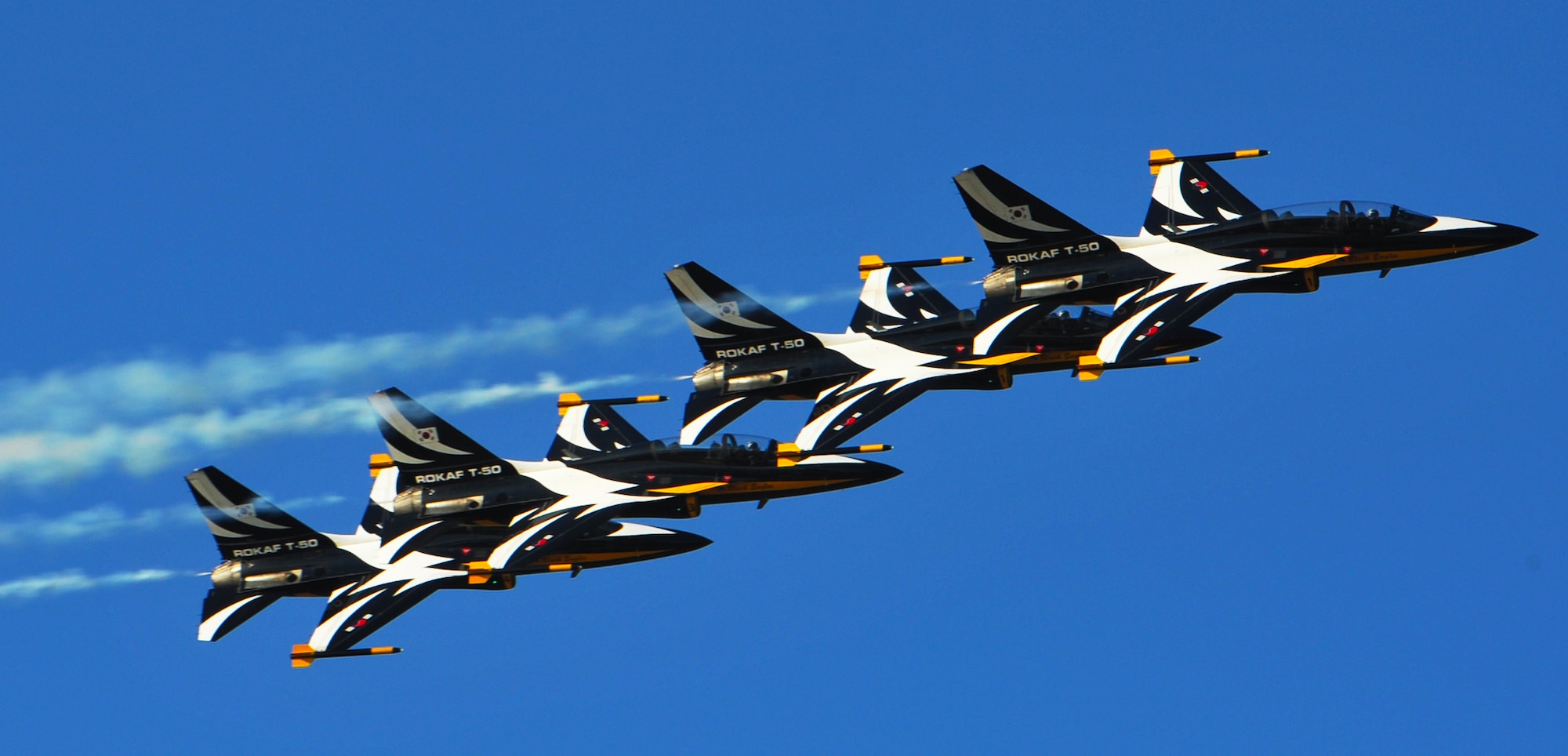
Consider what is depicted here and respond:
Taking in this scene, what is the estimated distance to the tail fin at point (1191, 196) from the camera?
7212 centimetres

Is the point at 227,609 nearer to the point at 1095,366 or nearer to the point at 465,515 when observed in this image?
the point at 465,515

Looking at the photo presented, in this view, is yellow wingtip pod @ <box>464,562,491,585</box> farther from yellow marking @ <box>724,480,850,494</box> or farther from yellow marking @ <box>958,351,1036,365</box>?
yellow marking @ <box>958,351,1036,365</box>

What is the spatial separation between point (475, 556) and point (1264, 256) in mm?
25226

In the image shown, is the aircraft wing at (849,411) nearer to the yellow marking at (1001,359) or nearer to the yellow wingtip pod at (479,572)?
the yellow marking at (1001,359)

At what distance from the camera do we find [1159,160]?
245ft

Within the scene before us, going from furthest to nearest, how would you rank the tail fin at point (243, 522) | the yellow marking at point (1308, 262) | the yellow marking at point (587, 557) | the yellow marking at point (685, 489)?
the tail fin at point (243, 522), the yellow marking at point (587, 557), the yellow marking at point (685, 489), the yellow marking at point (1308, 262)

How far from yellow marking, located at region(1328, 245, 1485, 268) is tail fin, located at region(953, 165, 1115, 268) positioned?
7.07 meters

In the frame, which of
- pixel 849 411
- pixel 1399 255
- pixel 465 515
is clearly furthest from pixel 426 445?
pixel 1399 255

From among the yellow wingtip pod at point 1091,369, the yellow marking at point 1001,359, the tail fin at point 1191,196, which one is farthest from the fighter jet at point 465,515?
the tail fin at point 1191,196

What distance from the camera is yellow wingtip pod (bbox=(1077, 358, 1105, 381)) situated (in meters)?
65.5

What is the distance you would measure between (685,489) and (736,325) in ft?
17.6

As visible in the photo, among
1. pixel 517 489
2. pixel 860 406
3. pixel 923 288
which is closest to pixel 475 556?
pixel 517 489

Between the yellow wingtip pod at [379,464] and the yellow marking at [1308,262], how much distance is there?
29.2m

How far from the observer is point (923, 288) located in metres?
75.3
